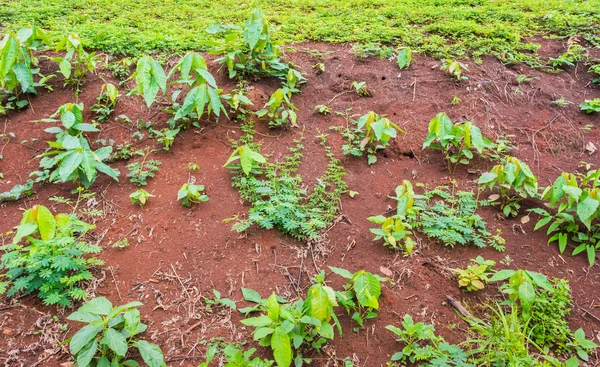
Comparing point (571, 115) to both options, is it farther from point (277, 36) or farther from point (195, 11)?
point (195, 11)

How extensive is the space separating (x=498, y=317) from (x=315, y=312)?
43.4 inches

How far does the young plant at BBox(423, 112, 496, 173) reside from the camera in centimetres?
339

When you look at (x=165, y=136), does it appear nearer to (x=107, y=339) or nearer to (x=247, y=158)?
(x=247, y=158)

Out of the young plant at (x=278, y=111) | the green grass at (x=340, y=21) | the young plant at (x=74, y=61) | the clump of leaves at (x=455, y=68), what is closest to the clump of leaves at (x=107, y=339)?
the young plant at (x=278, y=111)

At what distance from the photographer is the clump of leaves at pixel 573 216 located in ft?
8.95

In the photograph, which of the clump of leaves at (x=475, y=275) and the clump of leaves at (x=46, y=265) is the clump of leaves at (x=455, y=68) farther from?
the clump of leaves at (x=46, y=265)

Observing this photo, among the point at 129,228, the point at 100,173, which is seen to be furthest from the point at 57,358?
the point at 100,173

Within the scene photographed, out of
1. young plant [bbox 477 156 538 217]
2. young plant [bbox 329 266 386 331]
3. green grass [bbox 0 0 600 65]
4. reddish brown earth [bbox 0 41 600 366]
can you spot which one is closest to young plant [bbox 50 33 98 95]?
reddish brown earth [bbox 0 41 600 366]

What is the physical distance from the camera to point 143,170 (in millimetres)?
3354

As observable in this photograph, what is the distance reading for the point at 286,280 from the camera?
267cm

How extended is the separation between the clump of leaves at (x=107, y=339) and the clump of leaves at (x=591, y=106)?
423 cm

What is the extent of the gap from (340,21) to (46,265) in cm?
437

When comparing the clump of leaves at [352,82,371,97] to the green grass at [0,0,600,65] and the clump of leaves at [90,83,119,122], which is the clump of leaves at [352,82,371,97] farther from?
the clump of leaves at [90,83,119,122]

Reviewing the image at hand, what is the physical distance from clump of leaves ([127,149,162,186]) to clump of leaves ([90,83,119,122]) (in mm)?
701
